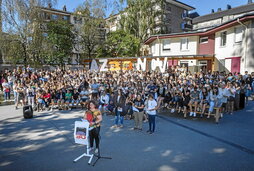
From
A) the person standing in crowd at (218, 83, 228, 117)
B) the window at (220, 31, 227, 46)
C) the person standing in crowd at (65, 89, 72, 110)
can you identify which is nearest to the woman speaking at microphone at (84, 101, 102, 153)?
the person standing in crowd at (65, 89, 72, 110)

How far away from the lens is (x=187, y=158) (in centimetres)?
540

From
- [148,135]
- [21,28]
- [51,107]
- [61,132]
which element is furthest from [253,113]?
[21,28]

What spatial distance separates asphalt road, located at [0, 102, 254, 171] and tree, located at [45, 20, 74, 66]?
21.7 meters

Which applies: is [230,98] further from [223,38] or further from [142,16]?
[142,16]

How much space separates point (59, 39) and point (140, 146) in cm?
2808

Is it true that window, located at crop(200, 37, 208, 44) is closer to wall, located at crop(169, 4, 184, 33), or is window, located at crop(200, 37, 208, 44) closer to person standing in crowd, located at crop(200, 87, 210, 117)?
Answer: person standing in crowd, located at crop(200, 87, 210, 117)

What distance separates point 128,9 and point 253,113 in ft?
94.8

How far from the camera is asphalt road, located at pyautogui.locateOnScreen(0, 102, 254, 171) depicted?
5.03 meters

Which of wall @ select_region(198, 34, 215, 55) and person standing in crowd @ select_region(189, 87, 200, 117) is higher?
wall @ select_region(198, 34, 215, 55)

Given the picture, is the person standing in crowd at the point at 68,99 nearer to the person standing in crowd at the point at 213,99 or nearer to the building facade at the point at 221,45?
the person standing in crowd at the point at 213,99

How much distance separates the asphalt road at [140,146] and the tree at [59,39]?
21747 mm

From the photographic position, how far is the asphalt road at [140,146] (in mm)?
5027

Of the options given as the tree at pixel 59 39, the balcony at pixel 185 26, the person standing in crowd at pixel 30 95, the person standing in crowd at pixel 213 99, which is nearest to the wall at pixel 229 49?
the person standing in crowd at pixel 213 99

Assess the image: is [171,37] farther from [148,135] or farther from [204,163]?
[204,163]
